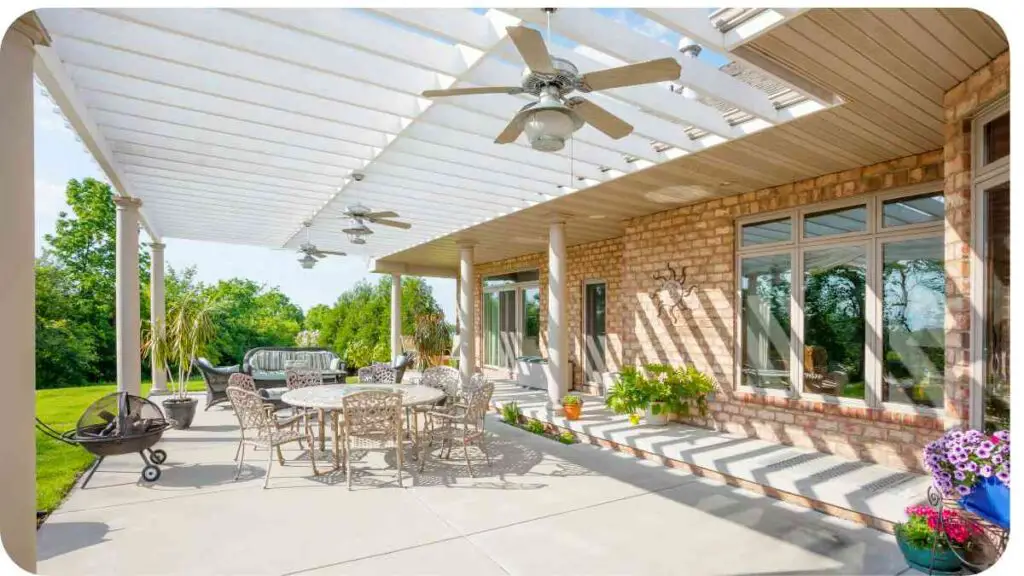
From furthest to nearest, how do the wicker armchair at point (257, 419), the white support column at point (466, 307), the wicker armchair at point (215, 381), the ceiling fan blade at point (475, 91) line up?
the white support column at point (466, 307) → the wicker armchair at point (215, 381) → the wicker armchair at point (257, 419) → the ceiling fan blade at point (475, 91)

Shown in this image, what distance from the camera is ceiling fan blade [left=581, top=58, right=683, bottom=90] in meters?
2.50

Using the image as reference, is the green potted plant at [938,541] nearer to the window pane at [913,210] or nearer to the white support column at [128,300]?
the window pane at [913,210]

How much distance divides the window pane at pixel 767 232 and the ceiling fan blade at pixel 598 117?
3619mm

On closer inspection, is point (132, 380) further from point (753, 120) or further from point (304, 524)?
point (753, 120)

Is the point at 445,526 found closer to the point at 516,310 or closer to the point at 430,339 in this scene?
the point at 516,310

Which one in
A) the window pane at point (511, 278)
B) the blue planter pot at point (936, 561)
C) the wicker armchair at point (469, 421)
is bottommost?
the blue planter pot at point (936, 561)

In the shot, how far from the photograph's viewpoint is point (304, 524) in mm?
3795

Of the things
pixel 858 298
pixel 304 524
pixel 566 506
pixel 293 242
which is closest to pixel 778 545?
pixel 566 506

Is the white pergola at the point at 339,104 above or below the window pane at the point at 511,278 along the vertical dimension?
above

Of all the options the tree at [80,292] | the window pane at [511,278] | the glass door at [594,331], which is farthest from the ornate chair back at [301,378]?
the tree at [80,292]

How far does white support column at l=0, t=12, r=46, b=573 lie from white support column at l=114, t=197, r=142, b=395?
Result: 493 centimetres

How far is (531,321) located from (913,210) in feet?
25.9

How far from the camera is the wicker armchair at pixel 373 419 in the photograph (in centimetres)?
466

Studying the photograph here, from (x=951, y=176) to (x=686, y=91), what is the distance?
6.65 feet
